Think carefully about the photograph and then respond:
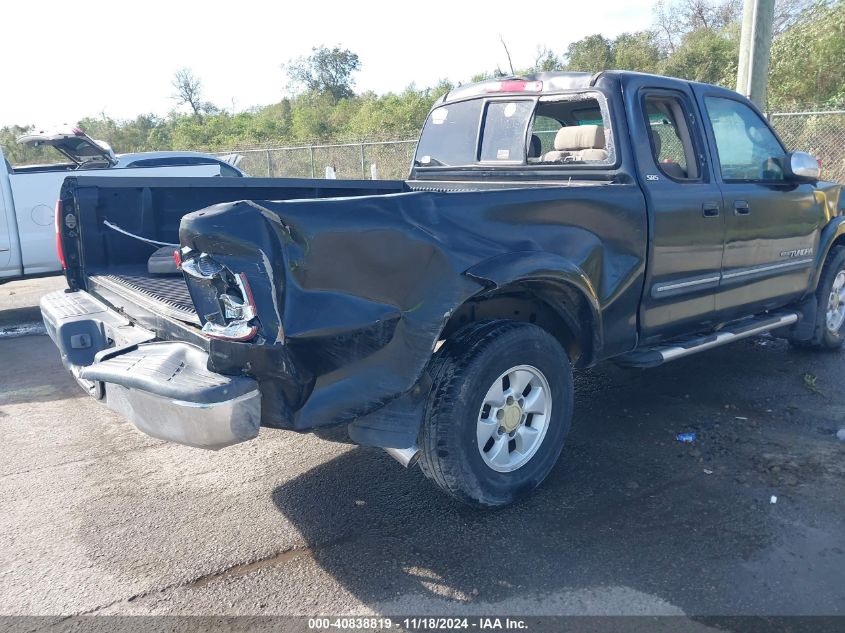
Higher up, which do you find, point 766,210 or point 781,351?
point 766,210

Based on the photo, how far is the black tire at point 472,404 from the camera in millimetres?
3051

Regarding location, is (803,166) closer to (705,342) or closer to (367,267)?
(705,342)

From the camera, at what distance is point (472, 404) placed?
310cm

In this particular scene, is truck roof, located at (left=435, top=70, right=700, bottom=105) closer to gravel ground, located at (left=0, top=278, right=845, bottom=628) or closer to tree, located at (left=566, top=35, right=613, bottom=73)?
gravel ground, located at (left=0, top=278, right=845, bottom=628)

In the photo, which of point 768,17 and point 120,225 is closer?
point 120,225

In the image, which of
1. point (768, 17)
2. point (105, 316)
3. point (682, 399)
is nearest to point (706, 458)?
point (682, 399)


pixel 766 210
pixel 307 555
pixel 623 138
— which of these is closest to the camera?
pixel 307 555

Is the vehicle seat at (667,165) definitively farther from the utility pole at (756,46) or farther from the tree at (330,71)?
the tree at (330,71)

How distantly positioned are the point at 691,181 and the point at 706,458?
5.24 feet

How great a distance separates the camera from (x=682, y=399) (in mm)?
4871

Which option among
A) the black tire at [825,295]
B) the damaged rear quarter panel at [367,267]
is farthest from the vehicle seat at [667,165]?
the black tire at [825,295]

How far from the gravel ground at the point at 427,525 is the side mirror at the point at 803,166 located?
4.91 feet

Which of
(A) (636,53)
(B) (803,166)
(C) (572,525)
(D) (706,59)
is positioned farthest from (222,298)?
(A) (636,53)

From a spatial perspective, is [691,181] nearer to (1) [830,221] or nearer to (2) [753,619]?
(1) [830,221]
